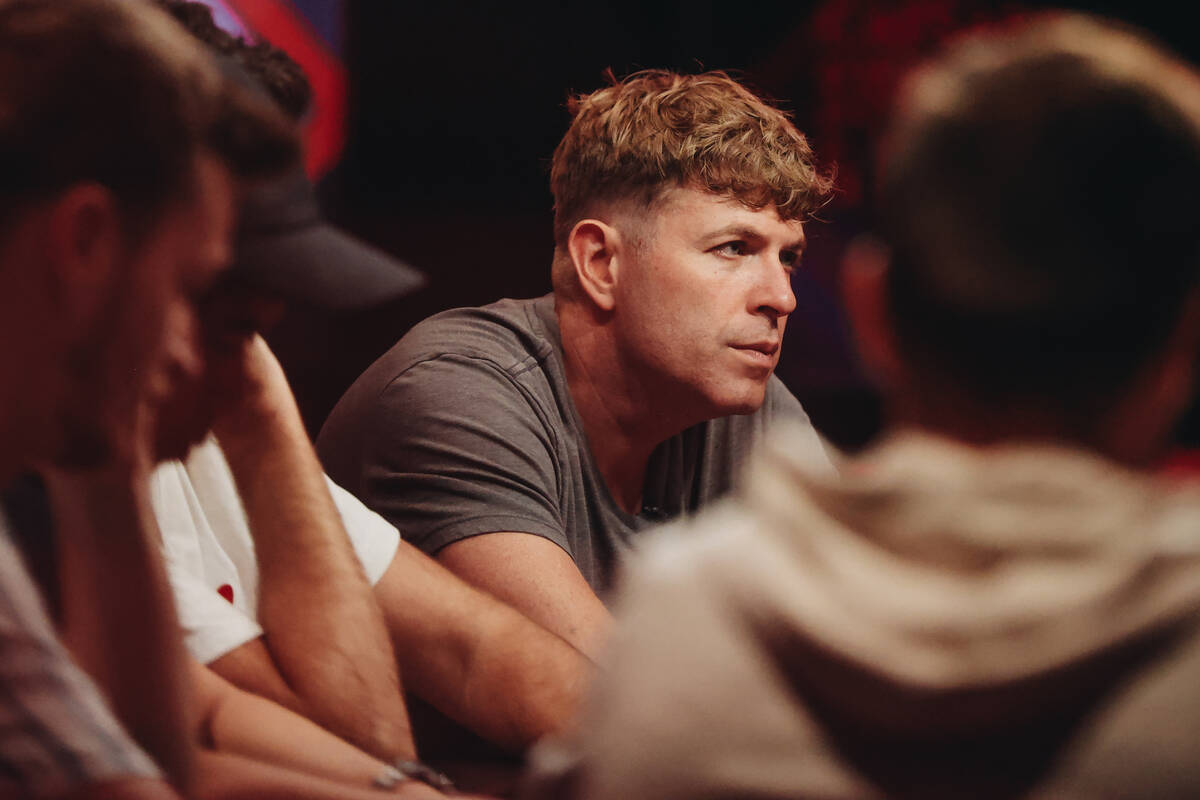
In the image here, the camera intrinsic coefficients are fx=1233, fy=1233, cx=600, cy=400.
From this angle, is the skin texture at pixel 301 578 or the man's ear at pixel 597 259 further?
the man's ear at pixel 597 259

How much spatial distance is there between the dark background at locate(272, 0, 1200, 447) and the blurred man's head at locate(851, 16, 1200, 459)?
244 cm

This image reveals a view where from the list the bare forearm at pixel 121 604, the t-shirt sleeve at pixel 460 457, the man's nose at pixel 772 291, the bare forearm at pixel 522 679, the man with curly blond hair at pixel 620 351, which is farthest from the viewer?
the man's nose at pixel 772 291

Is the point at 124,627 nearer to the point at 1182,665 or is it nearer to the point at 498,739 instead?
the point at 498,739

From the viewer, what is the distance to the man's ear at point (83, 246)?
3.12 feet

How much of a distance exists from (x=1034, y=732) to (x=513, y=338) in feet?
4.94

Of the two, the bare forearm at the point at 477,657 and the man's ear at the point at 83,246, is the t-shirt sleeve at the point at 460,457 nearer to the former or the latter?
the bare forearm at the point at 477,657

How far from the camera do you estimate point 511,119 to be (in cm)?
336

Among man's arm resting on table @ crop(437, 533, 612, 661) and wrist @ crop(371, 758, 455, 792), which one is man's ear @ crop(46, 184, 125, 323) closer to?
wrist @ crop(371, 758, 455, 792)

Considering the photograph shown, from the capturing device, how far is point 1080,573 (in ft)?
2.40

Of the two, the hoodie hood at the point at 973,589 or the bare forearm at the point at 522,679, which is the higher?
the hoodie hood at the point at 973,589

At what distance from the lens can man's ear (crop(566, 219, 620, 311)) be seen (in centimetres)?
224

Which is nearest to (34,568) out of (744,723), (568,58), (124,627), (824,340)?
(124,627)

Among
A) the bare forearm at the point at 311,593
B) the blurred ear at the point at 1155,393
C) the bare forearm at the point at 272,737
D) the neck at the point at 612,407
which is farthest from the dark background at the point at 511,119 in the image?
the blurred ear at the point at 1155,393

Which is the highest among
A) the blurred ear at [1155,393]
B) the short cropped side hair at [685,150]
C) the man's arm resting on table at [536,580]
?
the short cropped side hair at [685,150]
